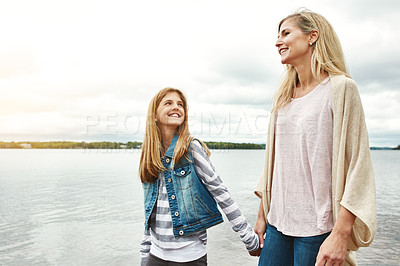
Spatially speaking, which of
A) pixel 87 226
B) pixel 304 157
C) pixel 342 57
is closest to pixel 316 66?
pixel 342 57

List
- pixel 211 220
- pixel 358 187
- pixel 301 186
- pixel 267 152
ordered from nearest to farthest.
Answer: pixel 358 187, pixel 301 186, pixel 267 152, pixel 211 220

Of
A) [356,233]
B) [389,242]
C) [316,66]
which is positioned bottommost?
[389,242]

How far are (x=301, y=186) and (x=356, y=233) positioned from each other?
414 millimetres

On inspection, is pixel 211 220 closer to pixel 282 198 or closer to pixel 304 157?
pixel 282 198

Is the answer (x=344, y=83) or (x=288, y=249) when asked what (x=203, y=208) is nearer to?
(x=288, y=249)

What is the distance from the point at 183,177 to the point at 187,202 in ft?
0.67

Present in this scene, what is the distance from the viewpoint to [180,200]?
2836 millimetres

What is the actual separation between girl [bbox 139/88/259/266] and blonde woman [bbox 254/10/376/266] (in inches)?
16.1

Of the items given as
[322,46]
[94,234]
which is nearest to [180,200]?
[322,46]

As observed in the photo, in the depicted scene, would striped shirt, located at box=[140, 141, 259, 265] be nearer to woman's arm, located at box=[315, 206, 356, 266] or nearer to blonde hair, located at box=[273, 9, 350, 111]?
woman's arm, located at box=[315, 206, 356, 266]

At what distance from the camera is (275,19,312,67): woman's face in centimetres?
227

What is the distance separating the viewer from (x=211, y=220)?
2.82 metres

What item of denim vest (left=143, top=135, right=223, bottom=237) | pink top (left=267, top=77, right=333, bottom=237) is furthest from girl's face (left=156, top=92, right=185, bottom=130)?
pink top (left=267, top=77, right=333, bottom=237)

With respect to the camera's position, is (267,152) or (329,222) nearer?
(329,222)
